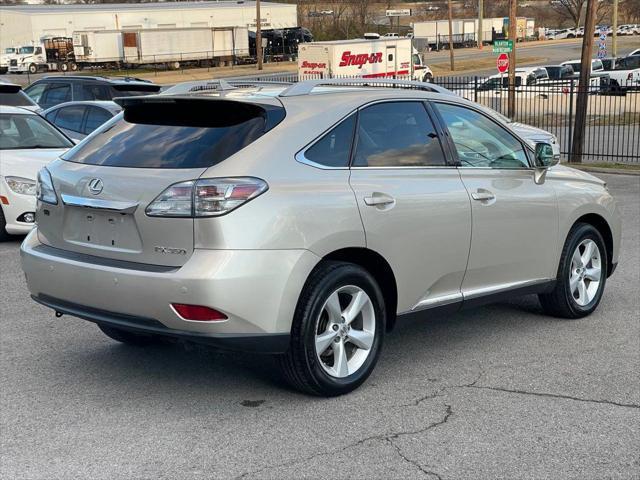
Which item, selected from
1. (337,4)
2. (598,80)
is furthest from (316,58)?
(337,4)

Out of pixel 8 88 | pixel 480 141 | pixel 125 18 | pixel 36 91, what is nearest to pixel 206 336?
pixel 480 141

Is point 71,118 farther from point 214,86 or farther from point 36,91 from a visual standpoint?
point 214,86

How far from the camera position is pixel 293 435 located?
4.52m

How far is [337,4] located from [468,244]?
97201 mm

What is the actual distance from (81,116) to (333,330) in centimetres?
1129

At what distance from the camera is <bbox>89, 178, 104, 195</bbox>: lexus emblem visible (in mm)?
4797

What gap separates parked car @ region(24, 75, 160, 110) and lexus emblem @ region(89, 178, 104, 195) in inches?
459

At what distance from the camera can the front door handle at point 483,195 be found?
5.71 metres

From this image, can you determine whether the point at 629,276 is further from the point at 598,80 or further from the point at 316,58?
the point at 316,58

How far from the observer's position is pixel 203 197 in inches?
176

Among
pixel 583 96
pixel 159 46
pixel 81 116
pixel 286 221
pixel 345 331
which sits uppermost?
pixel 159 46

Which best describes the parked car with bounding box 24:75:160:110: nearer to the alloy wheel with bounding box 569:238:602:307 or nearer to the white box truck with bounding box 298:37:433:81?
the alloy wheel with bounding box 569:238:602:307

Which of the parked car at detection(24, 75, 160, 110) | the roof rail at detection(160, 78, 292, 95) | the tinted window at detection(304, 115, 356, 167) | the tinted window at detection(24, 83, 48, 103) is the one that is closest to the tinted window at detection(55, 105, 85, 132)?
the parked car at detection(24, 75, 160, 110)

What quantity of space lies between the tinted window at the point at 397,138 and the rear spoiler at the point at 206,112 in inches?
23.0
